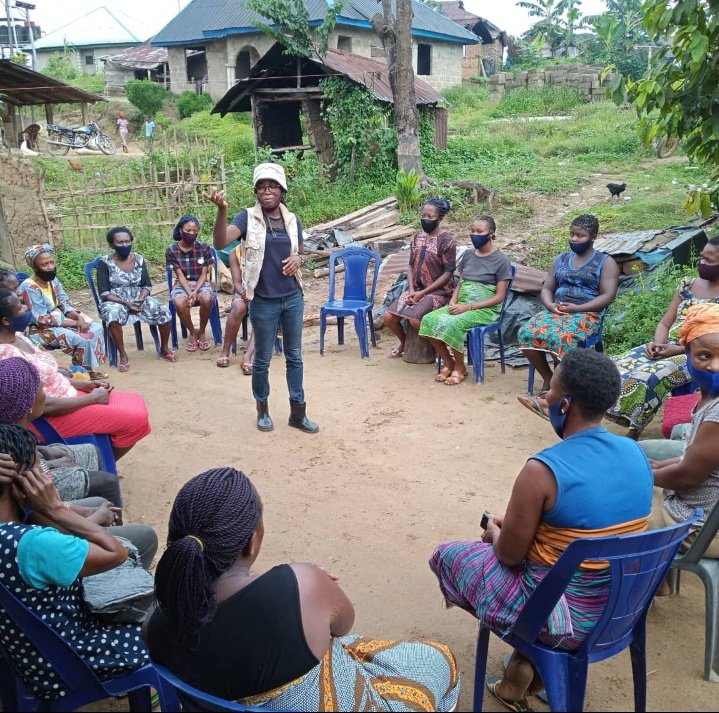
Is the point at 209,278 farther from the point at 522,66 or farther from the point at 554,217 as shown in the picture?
the point at 522,66

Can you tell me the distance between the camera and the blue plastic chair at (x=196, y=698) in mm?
1727

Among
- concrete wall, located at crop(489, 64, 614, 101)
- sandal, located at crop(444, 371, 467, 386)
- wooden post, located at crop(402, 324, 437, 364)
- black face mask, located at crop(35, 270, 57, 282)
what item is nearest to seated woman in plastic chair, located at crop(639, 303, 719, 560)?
sandal, located at crop(444, 371, 467, 386)

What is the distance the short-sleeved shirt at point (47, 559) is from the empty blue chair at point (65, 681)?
0.09 meters

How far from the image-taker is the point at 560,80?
2720 cm

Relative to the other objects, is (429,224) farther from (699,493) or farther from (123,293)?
(699,493)

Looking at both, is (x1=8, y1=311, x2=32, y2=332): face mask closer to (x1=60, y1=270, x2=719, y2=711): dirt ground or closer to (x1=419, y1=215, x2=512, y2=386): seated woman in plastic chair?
(x1=60, y1=270, x2=719, y2=711): dirt ground

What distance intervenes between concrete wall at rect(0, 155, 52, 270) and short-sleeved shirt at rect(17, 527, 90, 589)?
Answer: 9.27 m

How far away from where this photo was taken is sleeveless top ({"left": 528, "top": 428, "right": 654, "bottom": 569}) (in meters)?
2.21

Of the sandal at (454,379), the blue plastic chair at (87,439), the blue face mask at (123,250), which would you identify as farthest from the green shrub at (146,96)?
the blue plastic chair at (87,439)

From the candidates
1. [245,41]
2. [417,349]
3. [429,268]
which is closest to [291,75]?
[245,41]

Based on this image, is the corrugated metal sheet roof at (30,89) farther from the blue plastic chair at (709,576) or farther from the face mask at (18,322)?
the blue plastic chair at (709,576)

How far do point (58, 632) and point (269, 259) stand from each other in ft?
10.3

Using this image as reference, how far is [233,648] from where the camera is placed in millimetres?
1746

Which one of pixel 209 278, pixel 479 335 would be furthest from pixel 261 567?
pixel 209 278
